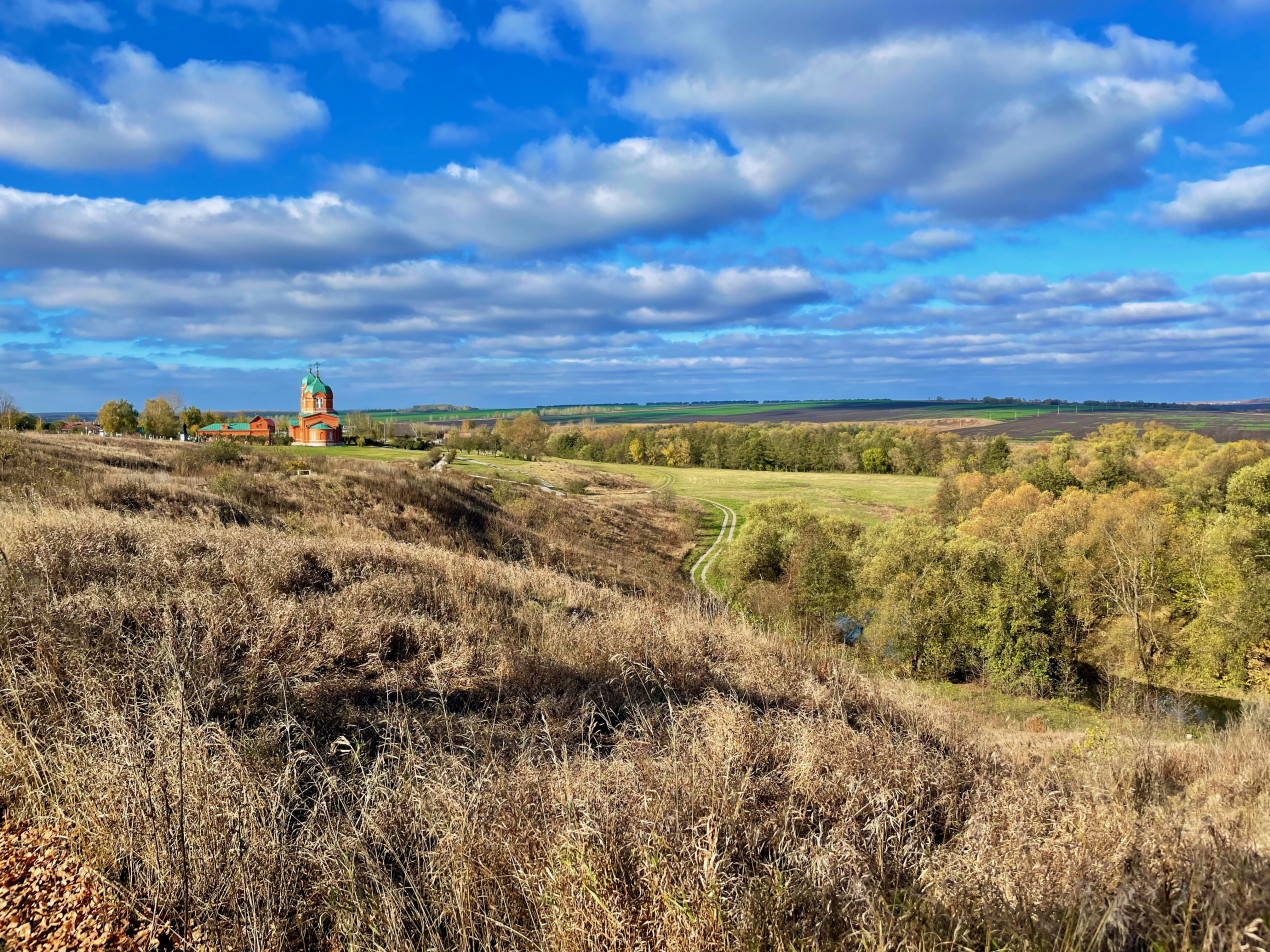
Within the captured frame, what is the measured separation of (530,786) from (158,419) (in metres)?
101

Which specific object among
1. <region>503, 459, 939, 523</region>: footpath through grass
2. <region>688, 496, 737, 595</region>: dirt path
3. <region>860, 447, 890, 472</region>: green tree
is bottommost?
<region>688, 496, 737, 595</region>: dirt path

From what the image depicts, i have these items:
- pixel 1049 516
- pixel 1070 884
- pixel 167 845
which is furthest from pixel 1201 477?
pixel 167 845

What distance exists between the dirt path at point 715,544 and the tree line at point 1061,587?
15.2 ft

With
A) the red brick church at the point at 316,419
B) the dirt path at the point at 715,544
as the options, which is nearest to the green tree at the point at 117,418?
the red brick church at the point at 316,419

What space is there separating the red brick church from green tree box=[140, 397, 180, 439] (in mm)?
14413

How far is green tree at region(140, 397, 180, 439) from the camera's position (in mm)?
83375

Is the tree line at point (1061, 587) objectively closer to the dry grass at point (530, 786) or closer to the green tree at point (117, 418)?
the dry grass at point (530, 786)

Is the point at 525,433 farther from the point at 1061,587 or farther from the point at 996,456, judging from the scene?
the point at 1061,587

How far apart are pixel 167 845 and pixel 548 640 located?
16.1 feet

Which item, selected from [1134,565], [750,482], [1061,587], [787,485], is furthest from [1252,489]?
[750,482]

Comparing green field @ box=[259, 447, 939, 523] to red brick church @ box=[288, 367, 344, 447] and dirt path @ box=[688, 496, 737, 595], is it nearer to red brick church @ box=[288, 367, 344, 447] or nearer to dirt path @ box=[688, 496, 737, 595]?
dirt path @ box=[688, 496, 737, 595]

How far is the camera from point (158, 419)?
275 feet

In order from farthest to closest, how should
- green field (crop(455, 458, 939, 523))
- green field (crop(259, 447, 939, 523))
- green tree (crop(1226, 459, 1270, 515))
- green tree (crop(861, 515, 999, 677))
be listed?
green field (crop(455, 458, 939, 523)) < green field (crop(259, 447, 939, 523)) < green tree (crop(1226, 459, 1270, 515)) < green tree (crop(861, 515, 999, 677))

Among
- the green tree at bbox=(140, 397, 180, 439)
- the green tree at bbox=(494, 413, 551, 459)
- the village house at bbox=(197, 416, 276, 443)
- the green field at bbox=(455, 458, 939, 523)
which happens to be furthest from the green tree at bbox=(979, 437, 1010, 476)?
the green tree at bbox=(140, 397, 180, 439)
